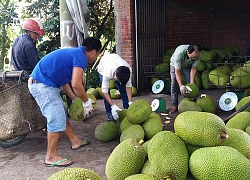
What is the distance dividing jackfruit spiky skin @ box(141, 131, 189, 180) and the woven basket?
224cm

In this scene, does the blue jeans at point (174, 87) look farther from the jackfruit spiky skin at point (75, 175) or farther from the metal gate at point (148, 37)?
the jackfruit spiky skin at point (75, 175)

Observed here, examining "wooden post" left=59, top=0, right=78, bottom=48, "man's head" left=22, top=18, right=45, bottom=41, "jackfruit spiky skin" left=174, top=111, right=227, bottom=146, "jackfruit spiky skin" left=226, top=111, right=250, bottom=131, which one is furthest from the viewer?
"wooden post" left=59, top=0, right=78, bottom=48

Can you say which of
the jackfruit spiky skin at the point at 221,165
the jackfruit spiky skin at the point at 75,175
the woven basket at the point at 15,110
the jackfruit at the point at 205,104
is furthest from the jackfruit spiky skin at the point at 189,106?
the jackfruit spiky skin at the point at 75,175

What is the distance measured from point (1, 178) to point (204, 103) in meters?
3.10

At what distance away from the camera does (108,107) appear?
4.72 meters

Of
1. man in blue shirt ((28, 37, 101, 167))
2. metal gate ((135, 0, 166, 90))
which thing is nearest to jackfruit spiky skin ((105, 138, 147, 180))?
man in blue shirt ((28, 37, 101, 167))

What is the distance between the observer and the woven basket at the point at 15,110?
3562 millimetres

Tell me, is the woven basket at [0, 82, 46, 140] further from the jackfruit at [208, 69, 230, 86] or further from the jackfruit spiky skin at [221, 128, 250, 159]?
the jackfruit at [208, 69, 230, 86]

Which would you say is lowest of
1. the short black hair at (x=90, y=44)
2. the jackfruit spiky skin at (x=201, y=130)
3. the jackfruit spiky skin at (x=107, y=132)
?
the jackfruit spiky skin at (x=107, y=132)

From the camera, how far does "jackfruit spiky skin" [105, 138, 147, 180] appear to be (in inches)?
71.2

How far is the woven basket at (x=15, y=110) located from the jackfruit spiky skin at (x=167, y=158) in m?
2.24

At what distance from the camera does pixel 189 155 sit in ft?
5.94

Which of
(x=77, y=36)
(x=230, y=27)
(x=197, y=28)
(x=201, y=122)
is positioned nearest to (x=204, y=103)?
(x=77, y=36)

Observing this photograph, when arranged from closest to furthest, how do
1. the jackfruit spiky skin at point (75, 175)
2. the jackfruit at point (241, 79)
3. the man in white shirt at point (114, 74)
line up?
1. the jackfruit spiky skin at point (75, 175)
2. the man in white shirt at point (114, 74)
3. the jackfruit at point (241, 79)
